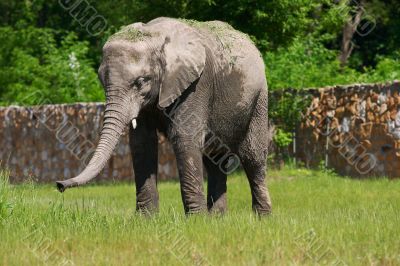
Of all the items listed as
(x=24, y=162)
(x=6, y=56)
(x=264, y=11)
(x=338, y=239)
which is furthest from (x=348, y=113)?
(x=6, y=56)

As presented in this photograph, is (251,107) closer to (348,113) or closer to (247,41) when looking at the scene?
(247,41)

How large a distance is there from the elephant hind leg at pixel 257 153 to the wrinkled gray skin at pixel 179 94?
0.23ft

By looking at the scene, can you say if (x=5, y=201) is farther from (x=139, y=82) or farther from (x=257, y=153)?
(x=257, y=153)

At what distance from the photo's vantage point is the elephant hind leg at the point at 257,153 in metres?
12.4

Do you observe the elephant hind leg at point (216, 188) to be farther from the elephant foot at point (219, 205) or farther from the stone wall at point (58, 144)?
the stone wall at point (58, 144)

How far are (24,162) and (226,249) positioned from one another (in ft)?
59.8

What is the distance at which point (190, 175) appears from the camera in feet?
35.7

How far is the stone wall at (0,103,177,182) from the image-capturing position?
24.2 m

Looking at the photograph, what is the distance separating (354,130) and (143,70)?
11.2 metres

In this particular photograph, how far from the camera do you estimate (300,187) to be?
18.3 m

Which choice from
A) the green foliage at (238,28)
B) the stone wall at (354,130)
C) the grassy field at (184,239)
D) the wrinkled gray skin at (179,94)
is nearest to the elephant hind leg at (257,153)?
the wrinkled gray skin at (179,94)

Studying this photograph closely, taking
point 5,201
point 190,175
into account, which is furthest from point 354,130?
point 5,201

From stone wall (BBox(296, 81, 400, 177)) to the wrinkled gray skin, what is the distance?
825 centimetres

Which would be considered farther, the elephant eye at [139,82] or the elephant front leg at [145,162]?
the elephant front leg at [145,162]
